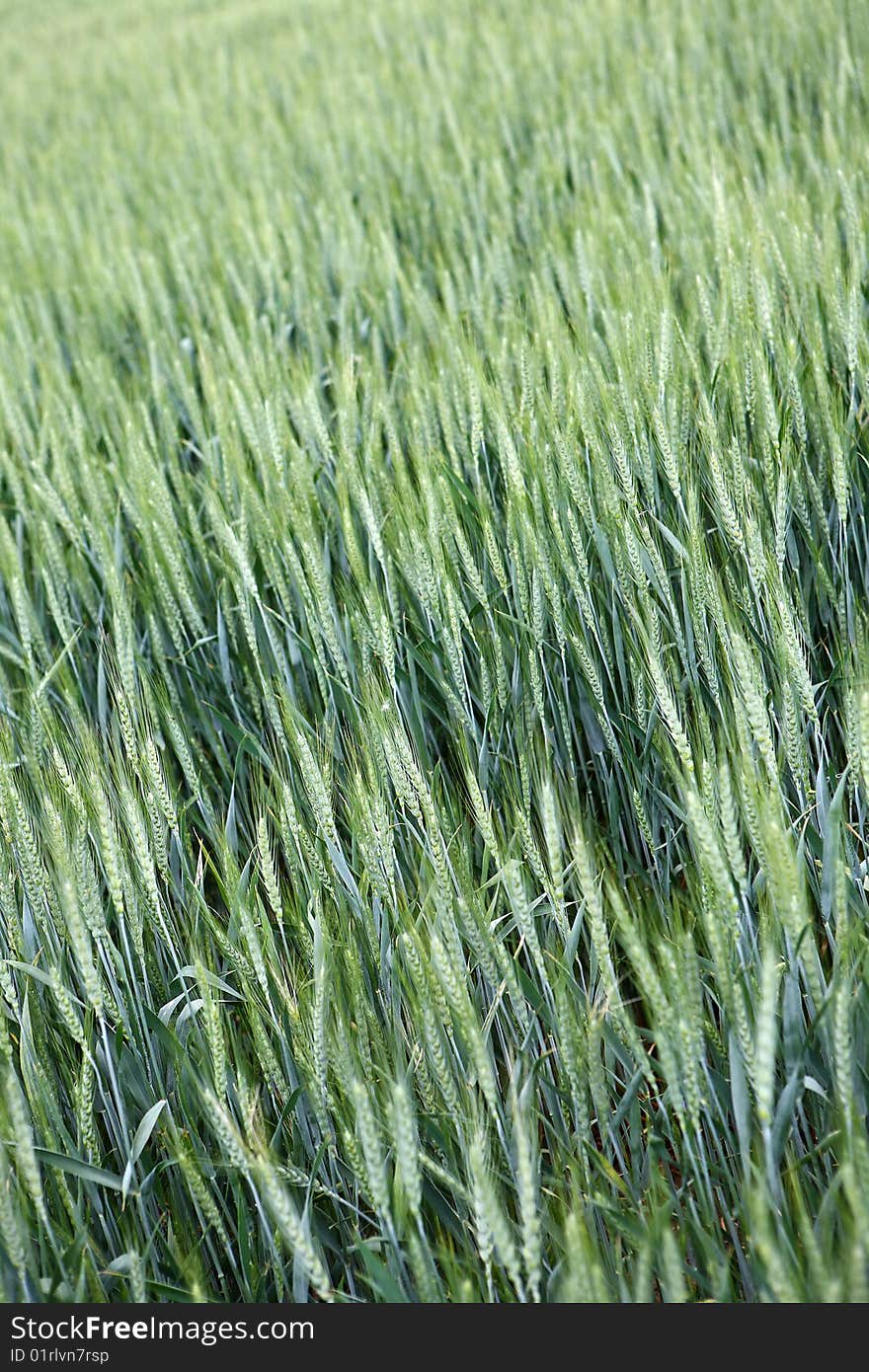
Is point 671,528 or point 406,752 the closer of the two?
point 406,752

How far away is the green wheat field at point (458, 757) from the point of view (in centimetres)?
81

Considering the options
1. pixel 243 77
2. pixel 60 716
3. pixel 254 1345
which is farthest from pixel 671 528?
pixel 243 77

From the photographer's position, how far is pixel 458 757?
1.35 m

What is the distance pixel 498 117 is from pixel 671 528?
7.47 feet

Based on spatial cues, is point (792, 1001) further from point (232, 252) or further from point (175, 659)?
point (232, 252)

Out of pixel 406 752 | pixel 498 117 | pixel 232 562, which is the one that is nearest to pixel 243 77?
pixel 498 117

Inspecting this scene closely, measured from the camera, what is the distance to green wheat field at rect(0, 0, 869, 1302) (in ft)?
2.66

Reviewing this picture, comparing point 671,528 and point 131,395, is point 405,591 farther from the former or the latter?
point 131,395

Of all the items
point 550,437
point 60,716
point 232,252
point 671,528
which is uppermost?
point 232,252

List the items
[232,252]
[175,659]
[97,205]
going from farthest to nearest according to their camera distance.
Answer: [97,205] → [232,252] → [175,659]

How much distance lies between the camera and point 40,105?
5.16 metres

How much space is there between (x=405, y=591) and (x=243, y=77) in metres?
3.79

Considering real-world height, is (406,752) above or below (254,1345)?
above

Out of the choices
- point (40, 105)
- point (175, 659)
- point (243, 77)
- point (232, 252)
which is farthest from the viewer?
point (40, 105)
